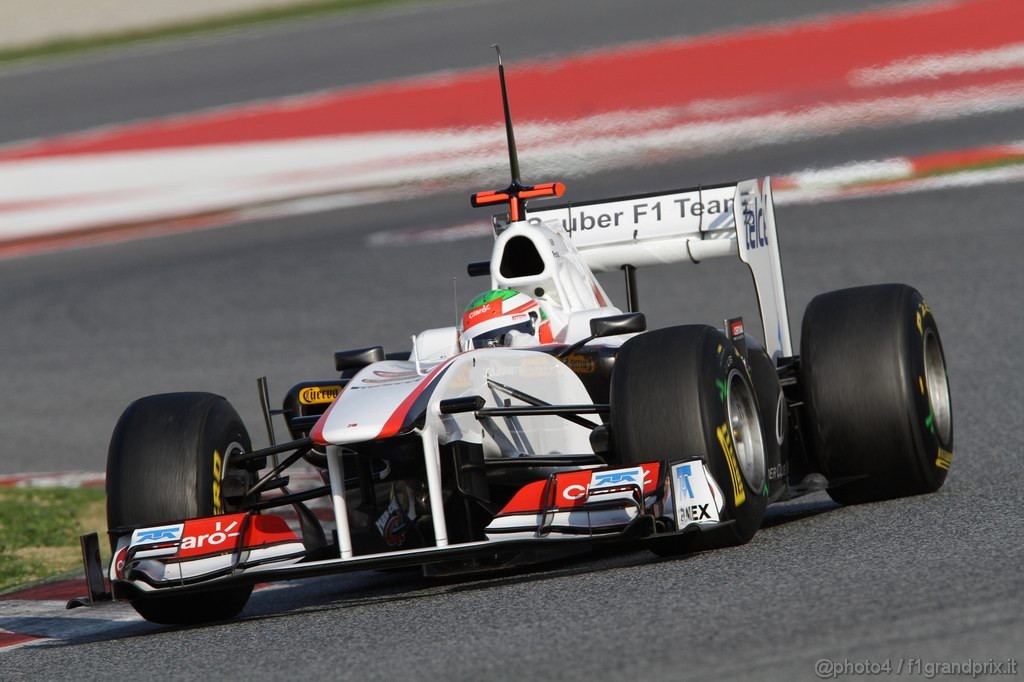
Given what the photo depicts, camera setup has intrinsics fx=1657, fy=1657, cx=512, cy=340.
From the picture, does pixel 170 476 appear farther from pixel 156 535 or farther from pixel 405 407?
pixel 405 407

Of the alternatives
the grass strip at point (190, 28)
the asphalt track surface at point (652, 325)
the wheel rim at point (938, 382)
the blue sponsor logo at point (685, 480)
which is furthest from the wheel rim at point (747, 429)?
the grass strip at point (190, 28)

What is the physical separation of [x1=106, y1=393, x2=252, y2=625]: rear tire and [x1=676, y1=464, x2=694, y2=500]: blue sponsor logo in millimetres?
2036

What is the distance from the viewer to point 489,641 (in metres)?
5.46

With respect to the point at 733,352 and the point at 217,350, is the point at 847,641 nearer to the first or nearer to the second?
the point at 733,352

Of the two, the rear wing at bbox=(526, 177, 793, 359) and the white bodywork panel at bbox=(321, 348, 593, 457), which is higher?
the rear wing at bbox=(526, 177, 793, 359)

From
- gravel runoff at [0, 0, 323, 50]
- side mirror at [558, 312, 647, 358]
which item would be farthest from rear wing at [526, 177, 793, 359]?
gravel runoff at [0, 0, 323, 50]

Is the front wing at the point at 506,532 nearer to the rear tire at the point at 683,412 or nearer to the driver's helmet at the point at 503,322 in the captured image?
the rear tire at the point at 683,412

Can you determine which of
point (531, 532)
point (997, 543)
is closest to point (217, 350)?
point (531, 532)

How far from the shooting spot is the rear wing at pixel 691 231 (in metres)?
9.01

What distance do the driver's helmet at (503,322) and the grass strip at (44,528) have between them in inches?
108

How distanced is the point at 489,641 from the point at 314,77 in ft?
56.5

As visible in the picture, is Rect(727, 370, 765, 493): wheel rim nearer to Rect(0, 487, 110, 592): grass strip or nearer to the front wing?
the front wing

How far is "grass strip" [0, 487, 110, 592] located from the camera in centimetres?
914

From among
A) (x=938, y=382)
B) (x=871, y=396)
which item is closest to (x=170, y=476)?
(x=871, y=396)
